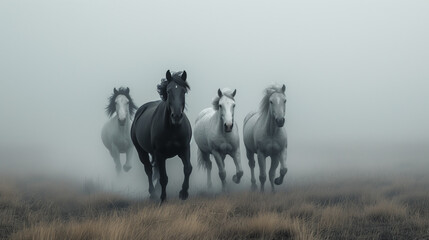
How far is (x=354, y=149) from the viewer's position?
20359 millimetres

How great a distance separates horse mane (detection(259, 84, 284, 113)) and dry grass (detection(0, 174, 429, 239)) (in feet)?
6.35

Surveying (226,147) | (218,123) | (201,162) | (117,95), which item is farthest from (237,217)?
(117,95)

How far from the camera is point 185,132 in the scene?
295 inches

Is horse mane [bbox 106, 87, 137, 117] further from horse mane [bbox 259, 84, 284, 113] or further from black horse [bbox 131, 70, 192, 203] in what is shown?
horse mane [bbox 259, 84, 284, 113]

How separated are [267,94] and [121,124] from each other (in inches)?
179

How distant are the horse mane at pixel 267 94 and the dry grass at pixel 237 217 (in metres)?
1.94

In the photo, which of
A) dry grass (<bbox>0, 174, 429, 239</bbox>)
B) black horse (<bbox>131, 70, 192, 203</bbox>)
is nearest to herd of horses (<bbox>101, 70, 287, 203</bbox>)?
black horse (<bbox>131, 70, 192, 203</bbox>)

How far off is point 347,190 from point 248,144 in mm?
3361

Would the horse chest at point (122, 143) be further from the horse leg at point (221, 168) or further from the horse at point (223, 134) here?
the horse leg at point (221, 168)

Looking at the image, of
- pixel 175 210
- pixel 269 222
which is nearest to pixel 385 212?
pixel 269 222

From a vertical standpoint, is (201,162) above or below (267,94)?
below

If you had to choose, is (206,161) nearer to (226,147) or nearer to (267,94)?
(226,147)

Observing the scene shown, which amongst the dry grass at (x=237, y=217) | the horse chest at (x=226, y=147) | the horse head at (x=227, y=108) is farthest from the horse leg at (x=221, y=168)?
the dry grass at (x=237, y=217)

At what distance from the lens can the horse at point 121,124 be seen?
1183cm
